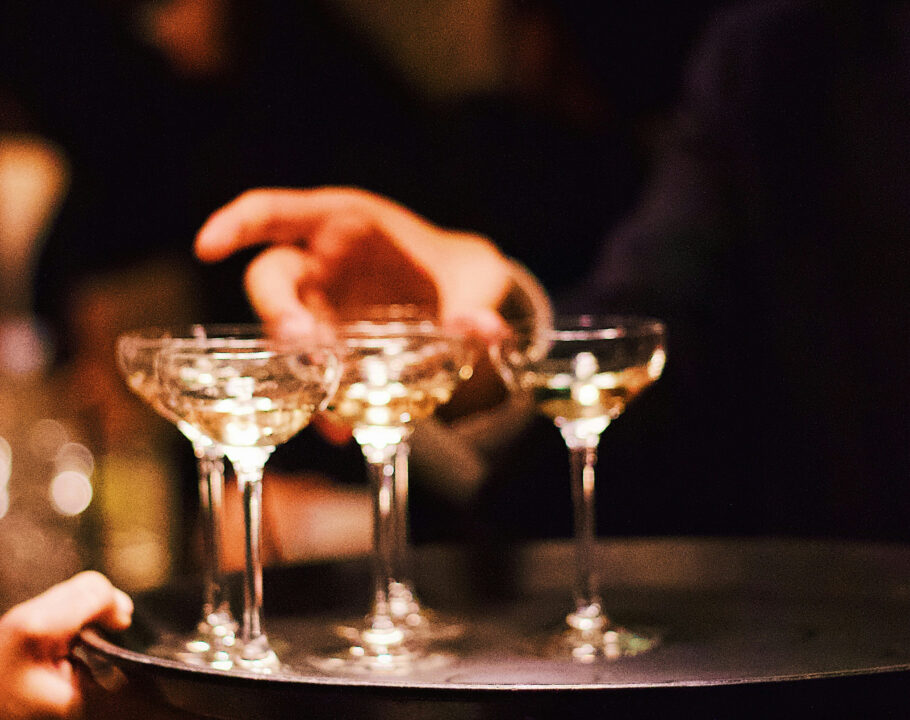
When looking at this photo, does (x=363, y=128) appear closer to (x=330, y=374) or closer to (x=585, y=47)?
(x=585, y=47)

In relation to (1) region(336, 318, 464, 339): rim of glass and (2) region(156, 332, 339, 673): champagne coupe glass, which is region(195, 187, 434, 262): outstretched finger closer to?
(1) region(336, 318, 464, 339): rim of glass

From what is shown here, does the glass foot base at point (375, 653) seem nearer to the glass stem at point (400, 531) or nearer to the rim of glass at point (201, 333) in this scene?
the glass stem at point (400, 531)

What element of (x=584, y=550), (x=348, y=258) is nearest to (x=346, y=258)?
(x=348, y=258)

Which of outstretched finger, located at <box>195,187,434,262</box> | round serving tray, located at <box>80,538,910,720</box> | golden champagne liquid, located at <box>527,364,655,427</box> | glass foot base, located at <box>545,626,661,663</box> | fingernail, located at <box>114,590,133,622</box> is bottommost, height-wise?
glass foot base, located at <box>545,626,661,663</box>

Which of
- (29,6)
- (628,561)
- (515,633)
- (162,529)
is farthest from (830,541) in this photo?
(29,6)

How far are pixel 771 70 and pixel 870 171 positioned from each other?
0.57 ft

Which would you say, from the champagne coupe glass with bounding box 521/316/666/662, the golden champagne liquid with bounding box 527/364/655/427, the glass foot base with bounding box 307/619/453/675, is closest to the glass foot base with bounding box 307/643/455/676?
the glass foot base with bounding box 307/619/453/675

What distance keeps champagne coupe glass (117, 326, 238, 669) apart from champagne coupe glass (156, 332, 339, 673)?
25mm

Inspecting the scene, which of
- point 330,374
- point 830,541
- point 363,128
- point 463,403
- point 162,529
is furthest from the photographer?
point 162,529

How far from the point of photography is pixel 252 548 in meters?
0.72

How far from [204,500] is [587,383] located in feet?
0.99

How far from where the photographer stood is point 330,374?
0.71m

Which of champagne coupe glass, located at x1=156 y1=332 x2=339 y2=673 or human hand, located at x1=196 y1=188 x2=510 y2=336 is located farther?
human hand, located at x1=196 y1=188 x2=510 y2=336

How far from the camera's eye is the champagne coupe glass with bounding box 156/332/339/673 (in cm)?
67
